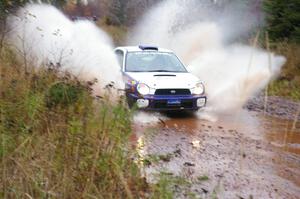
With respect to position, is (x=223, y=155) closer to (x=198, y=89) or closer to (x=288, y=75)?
(x=198, y=89)

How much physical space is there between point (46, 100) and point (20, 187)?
2.72m

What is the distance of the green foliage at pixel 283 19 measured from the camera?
18.9 meters

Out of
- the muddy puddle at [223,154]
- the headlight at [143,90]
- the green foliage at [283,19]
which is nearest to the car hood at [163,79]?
the headlight at [143,90]

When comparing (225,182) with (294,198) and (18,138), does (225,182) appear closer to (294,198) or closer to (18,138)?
(294,198)

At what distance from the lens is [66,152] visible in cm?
445

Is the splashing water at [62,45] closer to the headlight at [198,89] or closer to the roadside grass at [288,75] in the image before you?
the headlight at [198,89]

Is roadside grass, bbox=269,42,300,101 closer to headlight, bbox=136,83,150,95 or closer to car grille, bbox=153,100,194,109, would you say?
car grille, bbox=153,100,194,109

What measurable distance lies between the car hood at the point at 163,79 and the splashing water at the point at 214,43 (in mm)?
1136

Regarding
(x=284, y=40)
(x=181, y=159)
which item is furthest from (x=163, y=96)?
(x=284, y=40)

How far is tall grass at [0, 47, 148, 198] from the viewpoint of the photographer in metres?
3.99

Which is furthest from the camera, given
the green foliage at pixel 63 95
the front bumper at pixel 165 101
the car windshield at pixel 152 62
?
the car windshield at pixel 152 62

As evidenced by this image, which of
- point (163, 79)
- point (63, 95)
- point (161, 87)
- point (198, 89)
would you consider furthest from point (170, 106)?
point (63, 95)

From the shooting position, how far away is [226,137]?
9789 mm

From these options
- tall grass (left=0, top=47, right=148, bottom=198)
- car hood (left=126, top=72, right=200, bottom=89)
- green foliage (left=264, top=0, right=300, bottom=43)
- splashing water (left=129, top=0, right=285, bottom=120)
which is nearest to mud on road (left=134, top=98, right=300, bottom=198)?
tall grass (left=0, top=47, right=148, bottom=198)
